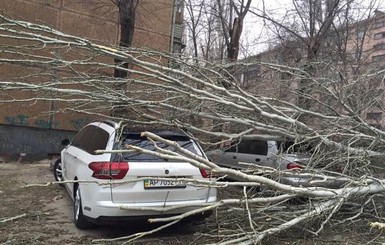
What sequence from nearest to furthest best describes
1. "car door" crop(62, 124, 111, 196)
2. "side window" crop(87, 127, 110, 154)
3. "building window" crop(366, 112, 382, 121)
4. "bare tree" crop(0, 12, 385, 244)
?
"bare tree" crop(0, 12, 385, 244) < "car door" crop(62, 124, 111, 196) < "side window" crop(87, 127, 110, 154) < "building window" crop(366, 112, 382, 121)

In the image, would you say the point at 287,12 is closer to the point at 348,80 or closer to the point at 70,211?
the point at 348,80

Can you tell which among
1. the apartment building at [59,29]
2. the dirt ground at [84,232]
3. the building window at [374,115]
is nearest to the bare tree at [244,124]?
the dirt ground at [84,232]

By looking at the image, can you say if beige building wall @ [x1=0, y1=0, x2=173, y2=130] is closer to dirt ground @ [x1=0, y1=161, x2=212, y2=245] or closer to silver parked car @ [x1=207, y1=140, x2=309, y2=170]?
silver parked car @ [x1=207, y1=140, x2=309, y2=170]

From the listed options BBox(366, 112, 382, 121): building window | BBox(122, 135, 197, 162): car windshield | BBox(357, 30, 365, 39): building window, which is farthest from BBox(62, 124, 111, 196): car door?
BBox(357, 30, 365, 39): building window

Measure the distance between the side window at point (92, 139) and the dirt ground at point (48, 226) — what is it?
111 centimetres

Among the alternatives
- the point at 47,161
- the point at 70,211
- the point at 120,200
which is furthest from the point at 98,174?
the point at 47,161

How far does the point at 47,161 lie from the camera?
13.8 metres

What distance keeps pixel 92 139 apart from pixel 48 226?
4.69ft

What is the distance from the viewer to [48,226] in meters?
5.93

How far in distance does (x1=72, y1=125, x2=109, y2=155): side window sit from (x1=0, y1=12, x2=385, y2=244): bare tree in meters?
0.38

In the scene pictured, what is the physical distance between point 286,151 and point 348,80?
2545mm

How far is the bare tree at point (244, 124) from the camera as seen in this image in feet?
17.2

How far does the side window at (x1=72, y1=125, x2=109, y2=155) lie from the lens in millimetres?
5949

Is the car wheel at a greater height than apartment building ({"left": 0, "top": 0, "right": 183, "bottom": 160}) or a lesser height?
lesser
